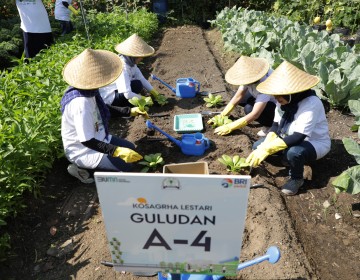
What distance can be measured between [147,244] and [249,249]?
1.17 metres

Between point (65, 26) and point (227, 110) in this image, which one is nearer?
point (227, 110)

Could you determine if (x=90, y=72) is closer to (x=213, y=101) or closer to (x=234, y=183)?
(x=234, y=183)

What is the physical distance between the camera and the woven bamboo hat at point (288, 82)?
2.62 meters

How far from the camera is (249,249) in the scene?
2.30m

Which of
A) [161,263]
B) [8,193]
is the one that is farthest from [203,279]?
[8,193]

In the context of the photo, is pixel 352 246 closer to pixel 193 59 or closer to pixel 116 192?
pixel 116 192

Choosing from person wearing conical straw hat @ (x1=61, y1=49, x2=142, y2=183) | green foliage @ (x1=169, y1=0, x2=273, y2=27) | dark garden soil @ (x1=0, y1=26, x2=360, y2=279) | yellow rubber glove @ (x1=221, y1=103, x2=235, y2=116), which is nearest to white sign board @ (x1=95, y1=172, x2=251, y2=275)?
dark garden soil @ (x1=0, y1=26, x2=360, y2=279)

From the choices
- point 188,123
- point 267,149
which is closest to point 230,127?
point 188,123

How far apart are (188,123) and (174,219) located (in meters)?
2.78

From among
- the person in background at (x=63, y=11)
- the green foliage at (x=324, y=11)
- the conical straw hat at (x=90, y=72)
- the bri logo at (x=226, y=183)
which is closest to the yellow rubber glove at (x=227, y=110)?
the conical straw hat at (x=90, y=72)

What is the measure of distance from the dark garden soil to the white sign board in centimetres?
84

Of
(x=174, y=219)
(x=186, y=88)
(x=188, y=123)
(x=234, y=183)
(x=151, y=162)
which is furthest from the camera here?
(x=186, y=88)

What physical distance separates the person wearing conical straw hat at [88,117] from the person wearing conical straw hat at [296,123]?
4.23ft

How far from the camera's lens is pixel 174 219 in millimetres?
1321
